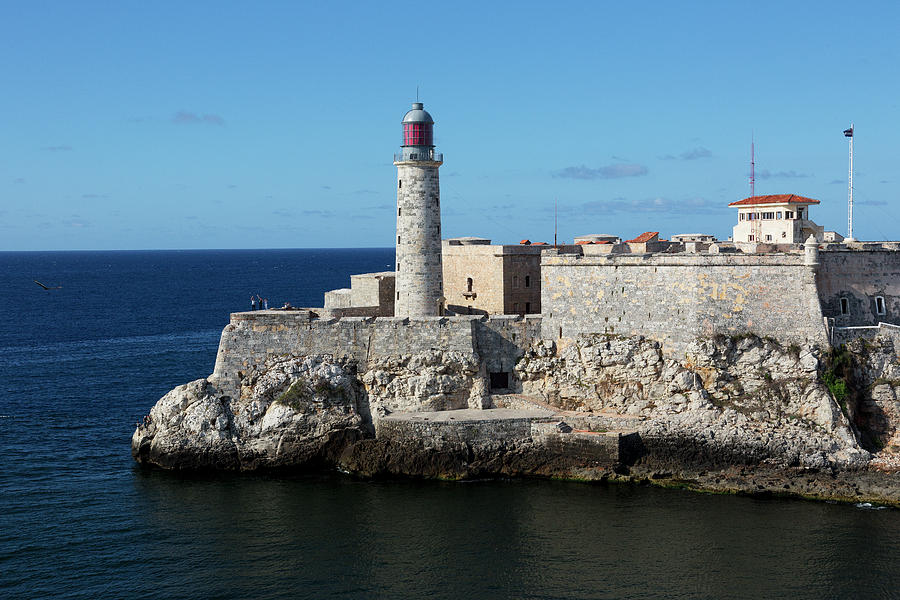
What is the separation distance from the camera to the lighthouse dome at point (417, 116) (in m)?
35.0

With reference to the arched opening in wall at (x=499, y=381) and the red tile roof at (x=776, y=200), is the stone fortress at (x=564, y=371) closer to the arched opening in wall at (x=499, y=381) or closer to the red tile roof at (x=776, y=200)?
the arched opening in wall at (x=499, y=381)

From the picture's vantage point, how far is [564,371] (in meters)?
33.4

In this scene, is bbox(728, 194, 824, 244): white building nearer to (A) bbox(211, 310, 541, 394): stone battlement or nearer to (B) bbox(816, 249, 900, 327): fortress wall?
(B) bbox(816, 249, 900, 327): fortress wall

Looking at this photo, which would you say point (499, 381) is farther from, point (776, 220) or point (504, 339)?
point (776, 220)

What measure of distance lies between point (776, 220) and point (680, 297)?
47.6 ft

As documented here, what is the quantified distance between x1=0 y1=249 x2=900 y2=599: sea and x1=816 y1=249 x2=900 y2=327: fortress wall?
861 cm

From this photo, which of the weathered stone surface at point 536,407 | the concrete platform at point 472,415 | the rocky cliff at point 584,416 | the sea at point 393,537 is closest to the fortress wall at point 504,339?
the weathered stone surface at point 536,407

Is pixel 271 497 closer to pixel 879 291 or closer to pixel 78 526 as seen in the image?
pixel 78 526

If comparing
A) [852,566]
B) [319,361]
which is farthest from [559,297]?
[852,566]

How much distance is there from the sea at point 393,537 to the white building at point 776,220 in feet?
64.1

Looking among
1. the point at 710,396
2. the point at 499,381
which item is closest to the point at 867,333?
the point at 710,396

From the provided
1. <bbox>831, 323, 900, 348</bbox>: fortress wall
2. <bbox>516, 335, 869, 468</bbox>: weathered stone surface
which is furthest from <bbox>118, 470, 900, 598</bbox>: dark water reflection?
<bbox>831, 323, 900, 348</bbox>: fortress wall

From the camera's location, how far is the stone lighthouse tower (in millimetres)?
34844

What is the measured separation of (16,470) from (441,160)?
1848 cm
